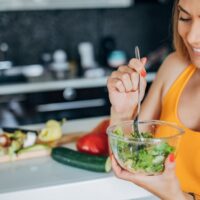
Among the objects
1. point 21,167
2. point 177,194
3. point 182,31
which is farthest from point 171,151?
point 21,167

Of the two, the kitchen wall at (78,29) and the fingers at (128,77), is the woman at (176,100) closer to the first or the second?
the fingers at (128,77)

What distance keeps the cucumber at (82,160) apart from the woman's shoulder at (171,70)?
305 mm

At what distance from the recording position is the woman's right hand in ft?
3.95

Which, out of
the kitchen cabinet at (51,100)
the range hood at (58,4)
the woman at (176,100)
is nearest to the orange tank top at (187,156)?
the woman at (176,100)

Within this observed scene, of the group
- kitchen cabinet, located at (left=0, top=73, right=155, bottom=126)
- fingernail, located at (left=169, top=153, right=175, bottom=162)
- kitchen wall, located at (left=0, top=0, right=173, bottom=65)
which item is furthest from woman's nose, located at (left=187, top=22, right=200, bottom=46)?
kitchen wall, located at (left=0, top=0, right=173, bottom=65)

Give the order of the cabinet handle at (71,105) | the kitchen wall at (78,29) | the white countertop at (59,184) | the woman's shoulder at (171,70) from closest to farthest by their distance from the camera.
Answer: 1. the white countertop at (59,184)
2. the woman's shoulder at (171,70)
3. the cabinet handle at (71,105)
4. the kitchen wall at (78,29)

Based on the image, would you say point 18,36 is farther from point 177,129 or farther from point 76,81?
point 177,129

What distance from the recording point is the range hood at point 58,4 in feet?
10.0

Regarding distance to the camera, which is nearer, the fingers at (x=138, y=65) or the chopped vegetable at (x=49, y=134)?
the fingers at (x=138, y=65)

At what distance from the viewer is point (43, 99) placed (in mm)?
3127

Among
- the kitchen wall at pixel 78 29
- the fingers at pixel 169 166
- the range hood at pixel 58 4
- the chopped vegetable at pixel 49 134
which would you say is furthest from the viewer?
the kitchen wall at pixel 78 29

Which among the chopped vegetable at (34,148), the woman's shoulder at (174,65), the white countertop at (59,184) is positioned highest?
the woman's shoulder at (174,65)

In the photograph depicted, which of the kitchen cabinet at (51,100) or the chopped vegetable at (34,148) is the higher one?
the chopped vegetable at (34,148)

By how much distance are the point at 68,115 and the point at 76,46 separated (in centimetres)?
62
